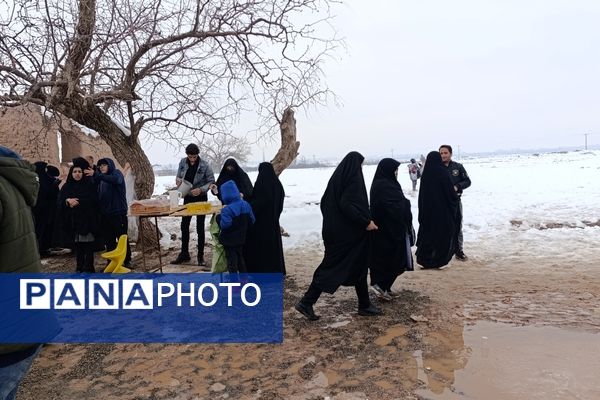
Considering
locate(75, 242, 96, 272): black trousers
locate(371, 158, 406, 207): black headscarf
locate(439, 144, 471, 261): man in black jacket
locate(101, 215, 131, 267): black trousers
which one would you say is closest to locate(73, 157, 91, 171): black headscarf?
locate(101, 215, 131, 267): black trousers

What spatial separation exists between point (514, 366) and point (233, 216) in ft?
9.66

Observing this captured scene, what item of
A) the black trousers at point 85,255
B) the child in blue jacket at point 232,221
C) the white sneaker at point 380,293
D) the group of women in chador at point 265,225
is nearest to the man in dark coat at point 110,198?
the black trousers at point 85,255

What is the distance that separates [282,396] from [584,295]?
3788mm

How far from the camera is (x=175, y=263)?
673cm

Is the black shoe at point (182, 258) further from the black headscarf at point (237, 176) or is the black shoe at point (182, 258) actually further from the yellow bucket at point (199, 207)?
the black headscarf at point (237, 176)

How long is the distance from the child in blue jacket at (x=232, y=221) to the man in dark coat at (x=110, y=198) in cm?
210

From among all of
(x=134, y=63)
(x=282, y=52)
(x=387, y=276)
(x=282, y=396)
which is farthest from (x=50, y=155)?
(x=282, y=396)

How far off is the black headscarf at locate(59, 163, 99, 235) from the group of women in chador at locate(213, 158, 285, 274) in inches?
Answer: 76.7

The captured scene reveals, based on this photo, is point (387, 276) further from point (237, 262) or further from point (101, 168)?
point (101, 168)

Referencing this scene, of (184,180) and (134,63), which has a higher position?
(134,63)

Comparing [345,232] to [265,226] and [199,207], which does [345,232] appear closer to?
[265,226]

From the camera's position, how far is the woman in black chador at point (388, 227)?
4512mm

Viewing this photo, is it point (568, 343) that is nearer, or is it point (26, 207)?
point (26, 207)

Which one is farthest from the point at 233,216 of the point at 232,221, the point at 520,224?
the point at 520,224
